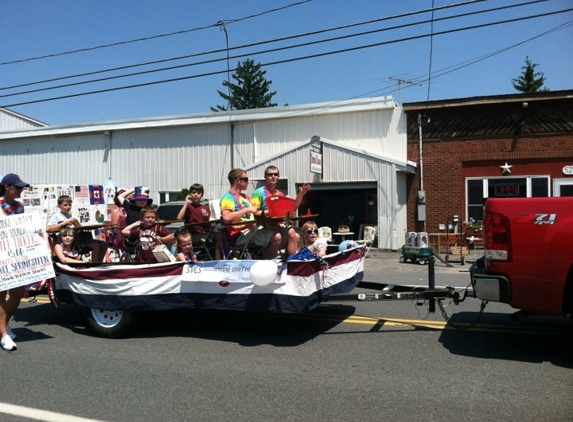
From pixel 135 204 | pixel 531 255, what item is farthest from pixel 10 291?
pixel 531 255

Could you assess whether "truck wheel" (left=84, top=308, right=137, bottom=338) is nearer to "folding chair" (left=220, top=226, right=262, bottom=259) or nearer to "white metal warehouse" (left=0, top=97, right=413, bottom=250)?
"folding chair" (left=220, top=226, right=262, bottom=259)

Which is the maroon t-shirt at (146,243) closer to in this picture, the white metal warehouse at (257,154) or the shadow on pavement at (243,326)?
the shadow on pavement at (243,326)

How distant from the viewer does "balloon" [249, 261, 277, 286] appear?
213 inches

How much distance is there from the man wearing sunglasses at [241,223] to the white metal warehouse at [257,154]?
12.4m

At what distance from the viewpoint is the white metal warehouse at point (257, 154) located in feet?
63.3

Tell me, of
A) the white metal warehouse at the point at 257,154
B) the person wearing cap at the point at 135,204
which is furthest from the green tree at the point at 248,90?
the person wearing cap at the point at 135,204

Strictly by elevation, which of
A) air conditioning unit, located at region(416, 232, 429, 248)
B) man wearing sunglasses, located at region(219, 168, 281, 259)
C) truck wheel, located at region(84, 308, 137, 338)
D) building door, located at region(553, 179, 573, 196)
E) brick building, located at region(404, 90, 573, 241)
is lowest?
truck wheel, located at region(84, 308, 137, 338)

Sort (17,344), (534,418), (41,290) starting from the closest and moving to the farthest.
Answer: (534,418) < (17,344) < (41,290)

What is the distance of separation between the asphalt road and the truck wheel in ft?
0.41

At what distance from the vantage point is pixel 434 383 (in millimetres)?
4594

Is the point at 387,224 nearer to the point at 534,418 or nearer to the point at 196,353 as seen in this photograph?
the point at 196,353

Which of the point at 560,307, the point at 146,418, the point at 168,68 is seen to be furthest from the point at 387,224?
the point at 146,418

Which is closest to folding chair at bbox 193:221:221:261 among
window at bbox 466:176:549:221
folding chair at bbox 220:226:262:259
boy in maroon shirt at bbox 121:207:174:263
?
folding chair at bbox 220:226:262:259

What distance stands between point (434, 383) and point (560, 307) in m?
1.36
